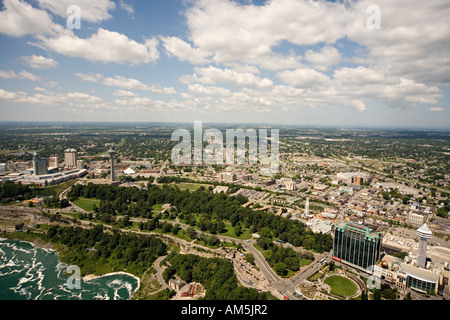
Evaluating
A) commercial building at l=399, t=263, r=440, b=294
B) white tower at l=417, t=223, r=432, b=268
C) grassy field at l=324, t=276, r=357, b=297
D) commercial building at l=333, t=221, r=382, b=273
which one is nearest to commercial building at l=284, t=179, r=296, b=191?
commercial building at l=333, t=221, r=382, b=273

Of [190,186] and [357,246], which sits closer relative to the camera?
[357,246]

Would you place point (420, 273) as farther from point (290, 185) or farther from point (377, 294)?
point (290, 185)

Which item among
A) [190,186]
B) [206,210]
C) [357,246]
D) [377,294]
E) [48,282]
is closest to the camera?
[377,294]

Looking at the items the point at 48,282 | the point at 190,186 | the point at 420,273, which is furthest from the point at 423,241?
the point at 190,186

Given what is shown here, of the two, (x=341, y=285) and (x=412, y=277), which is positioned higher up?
(x=412, y=277)

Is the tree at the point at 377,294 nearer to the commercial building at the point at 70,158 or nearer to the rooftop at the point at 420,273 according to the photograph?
the rooftop at the point at 420,273
